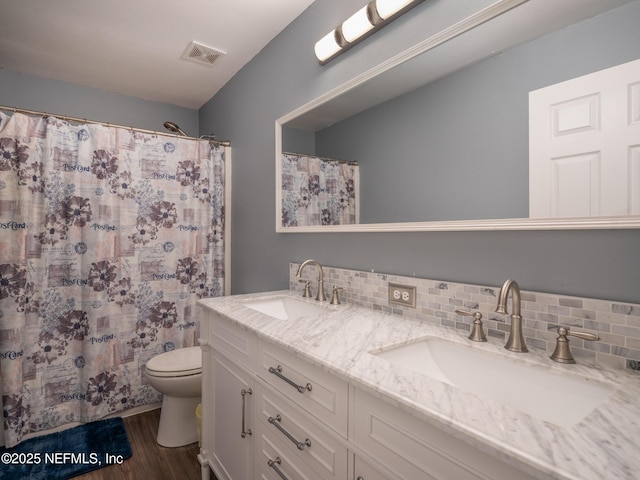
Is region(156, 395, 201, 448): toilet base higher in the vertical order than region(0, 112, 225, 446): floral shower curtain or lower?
lower

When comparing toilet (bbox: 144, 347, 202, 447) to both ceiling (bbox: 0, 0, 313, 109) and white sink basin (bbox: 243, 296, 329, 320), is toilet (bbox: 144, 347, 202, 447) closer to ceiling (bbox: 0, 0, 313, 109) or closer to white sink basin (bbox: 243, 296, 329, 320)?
white sink basin (bbox: 243, 296, 329, 320)

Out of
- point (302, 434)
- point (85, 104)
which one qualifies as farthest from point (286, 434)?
point (85, 104)

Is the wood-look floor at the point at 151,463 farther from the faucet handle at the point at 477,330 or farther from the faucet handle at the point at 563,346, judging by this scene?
the faucet handle at the point at 563,346

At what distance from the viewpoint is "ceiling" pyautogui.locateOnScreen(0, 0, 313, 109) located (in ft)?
5.88

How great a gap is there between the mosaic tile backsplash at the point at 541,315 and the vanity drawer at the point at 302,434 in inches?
21.1

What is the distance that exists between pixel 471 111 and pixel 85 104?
2.97m

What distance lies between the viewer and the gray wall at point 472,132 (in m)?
0.83

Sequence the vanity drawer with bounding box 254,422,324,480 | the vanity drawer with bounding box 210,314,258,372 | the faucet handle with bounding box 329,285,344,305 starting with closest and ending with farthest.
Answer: the vanity drawer with bounding box 254,422,324,480 → the vanity drawer with bounding box 210,314,258,372 → the faucet handle with bounding box 329,285,344,305

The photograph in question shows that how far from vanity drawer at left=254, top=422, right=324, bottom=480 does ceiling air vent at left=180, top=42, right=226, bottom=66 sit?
2195mm

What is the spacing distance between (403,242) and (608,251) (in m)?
0.62

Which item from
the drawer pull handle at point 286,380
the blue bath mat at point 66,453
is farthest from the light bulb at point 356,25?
the blue bath mat at point 66,453

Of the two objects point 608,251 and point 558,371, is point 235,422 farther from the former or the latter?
point 608,251

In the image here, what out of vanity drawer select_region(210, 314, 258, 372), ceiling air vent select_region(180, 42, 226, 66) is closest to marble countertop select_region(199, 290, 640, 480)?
vanity drawer select_region(210, 314, 258, 372)

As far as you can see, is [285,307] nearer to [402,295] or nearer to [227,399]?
[227,399]
